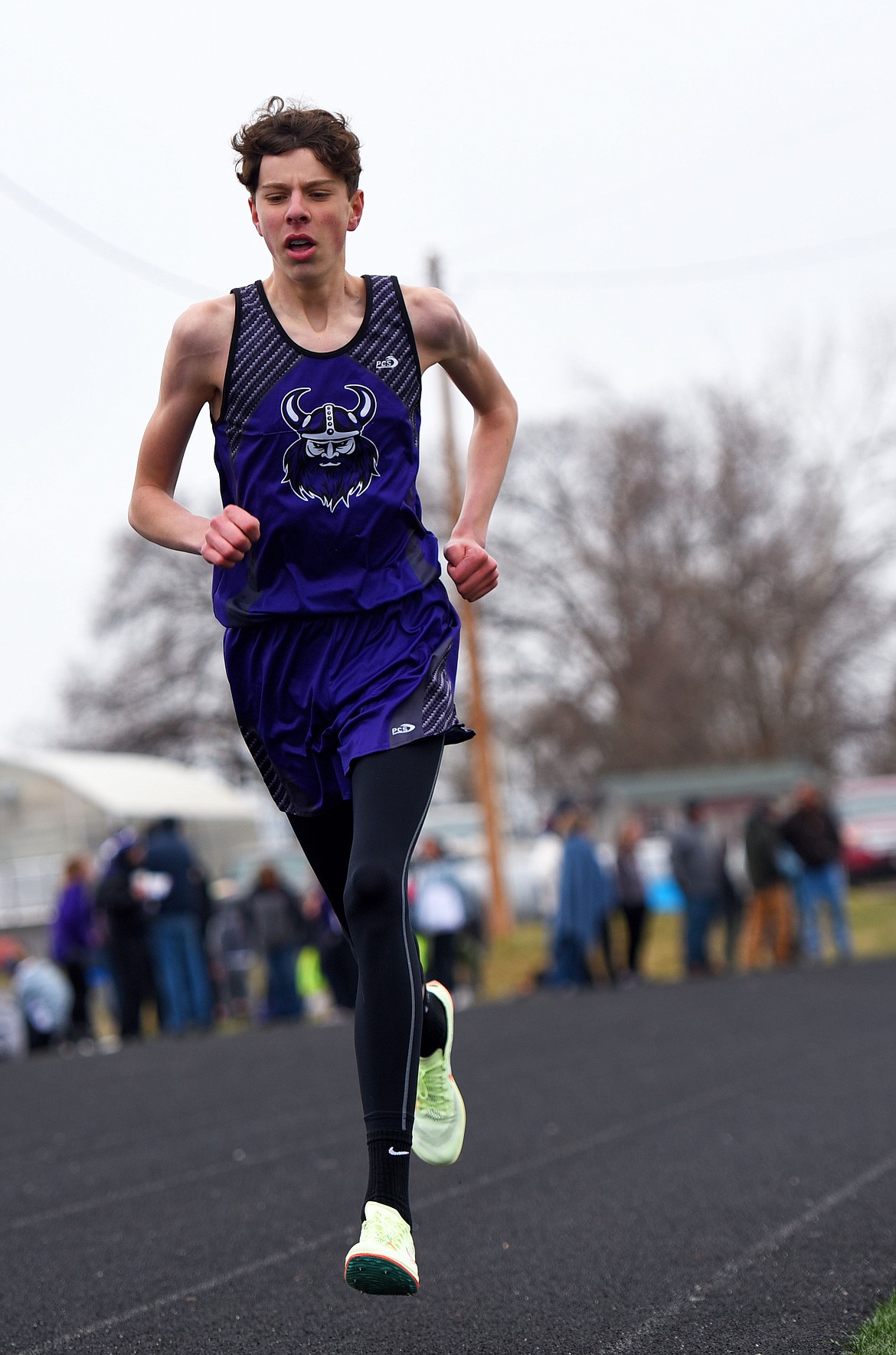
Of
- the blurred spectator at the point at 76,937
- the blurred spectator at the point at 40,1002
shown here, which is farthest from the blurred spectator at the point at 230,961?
the blurred spectator at the point at 40,1002

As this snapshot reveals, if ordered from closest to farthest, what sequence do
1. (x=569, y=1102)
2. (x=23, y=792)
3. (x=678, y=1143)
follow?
(x=678, y=1143) < (x=569, y=1102) < (x=23, y=792)

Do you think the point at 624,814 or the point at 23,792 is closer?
the point at 23,792

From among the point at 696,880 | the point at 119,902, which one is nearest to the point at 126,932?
the point at 119,902

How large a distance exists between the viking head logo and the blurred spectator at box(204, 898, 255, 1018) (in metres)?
15.3

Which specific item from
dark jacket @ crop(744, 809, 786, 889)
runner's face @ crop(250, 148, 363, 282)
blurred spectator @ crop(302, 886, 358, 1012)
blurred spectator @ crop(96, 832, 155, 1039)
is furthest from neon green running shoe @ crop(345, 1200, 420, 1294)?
dark jacket @ crop(744, 809, 786, 889)

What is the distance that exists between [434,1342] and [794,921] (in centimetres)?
1630

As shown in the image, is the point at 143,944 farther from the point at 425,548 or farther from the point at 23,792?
the point at 23,792

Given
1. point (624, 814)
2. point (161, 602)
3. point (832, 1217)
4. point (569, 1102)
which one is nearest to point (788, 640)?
point (624, 814)

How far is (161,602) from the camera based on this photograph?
45.8 meters

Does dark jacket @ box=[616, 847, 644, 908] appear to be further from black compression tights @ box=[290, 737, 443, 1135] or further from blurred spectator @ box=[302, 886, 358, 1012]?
black compression tights @ box=[290, 737, 443, 1135]

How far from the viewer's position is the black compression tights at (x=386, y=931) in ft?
10.8

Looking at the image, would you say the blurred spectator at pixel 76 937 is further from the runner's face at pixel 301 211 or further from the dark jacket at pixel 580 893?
the runner's face at pixel 301 211

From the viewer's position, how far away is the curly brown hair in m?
3.49

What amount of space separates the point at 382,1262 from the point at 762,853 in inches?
632
